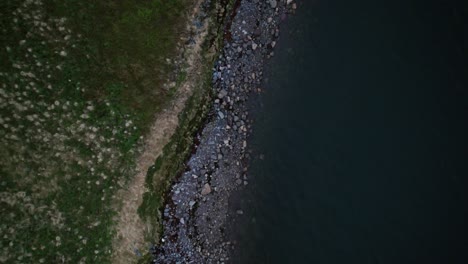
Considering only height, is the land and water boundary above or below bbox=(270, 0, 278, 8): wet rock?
below

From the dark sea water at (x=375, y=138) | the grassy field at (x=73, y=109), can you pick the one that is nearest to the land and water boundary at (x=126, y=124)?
the grassy field at (x=73, y=109)

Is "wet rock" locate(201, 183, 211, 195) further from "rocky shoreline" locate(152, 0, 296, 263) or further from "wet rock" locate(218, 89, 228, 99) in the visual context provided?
"wet rock" locate(218, 89, 228, 99)

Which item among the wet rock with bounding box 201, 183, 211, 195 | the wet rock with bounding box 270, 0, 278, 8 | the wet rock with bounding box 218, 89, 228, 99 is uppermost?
the wet rock with bounding box 270, 0, 278, 8

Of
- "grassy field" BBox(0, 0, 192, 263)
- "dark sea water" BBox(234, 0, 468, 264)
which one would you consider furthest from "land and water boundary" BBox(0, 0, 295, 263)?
"dark sea water" BBox(234, 0, 468, 264)

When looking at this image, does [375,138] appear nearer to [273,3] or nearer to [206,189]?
[273,3]

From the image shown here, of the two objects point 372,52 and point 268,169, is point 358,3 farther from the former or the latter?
point 268,169

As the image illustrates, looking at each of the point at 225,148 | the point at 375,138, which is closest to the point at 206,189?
the point at 225,148

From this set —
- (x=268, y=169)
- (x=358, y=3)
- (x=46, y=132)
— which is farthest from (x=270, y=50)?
(x=46, y=132)
